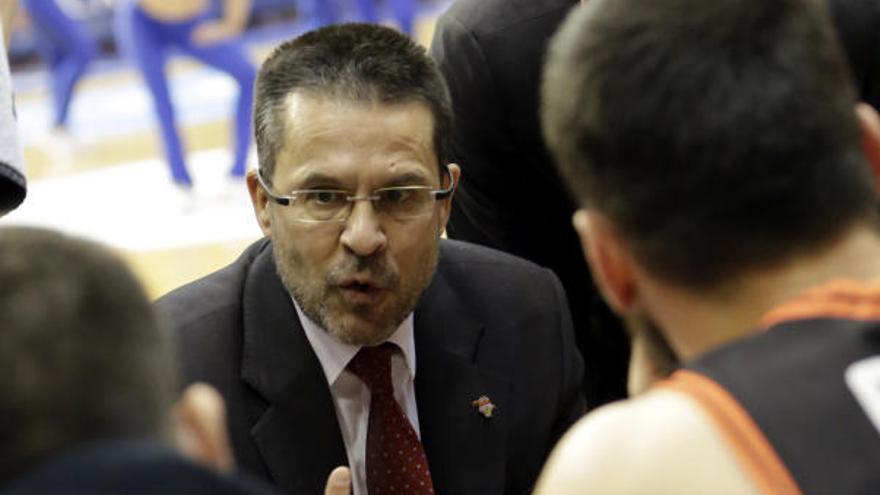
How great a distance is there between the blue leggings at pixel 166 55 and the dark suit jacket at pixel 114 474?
680cm

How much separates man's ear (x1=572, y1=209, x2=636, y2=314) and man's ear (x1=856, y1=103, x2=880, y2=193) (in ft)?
0.80

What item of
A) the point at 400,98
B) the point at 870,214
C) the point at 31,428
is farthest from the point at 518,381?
the point at 31,428

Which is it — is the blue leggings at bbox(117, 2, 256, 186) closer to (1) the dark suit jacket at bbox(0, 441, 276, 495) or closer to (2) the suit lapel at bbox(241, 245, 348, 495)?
(2) the suit lapel at bbox(241, 245, 348, 495)

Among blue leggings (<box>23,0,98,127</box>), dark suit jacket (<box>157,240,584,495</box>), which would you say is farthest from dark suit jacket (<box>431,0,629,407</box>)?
blue leggings (<box>23,0,98,127</box>)

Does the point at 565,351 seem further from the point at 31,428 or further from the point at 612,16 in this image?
the point at 31,428

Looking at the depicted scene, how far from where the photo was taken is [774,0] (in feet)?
4.42

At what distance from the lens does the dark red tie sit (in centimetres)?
226

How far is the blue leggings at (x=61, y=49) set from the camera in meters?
9.57

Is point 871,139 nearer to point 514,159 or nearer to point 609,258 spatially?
point 609,258

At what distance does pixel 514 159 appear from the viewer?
296 cm

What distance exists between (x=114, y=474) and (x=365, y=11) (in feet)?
29.4

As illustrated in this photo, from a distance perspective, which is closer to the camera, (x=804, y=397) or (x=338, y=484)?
(x=804, y=397)

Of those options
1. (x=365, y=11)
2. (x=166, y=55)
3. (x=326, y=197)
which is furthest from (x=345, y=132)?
(x=365, y=11)

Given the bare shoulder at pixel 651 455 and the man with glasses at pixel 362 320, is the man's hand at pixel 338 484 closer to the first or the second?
the man with glasses at pixel 362 320
